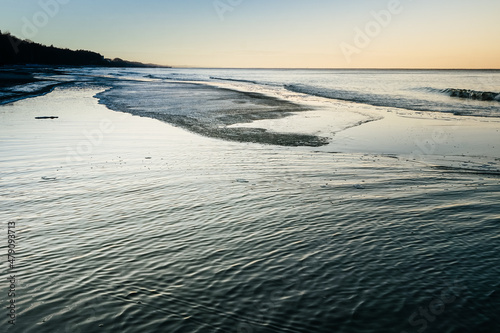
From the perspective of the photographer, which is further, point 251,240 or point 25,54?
point 25,54

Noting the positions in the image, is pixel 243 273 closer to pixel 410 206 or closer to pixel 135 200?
pixel 135 200

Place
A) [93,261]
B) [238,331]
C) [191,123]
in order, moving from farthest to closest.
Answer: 1. [191,123]
2. [93,261]
3. [238,331]

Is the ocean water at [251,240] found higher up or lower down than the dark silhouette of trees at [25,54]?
lower down

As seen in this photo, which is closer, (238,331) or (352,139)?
(238,331)

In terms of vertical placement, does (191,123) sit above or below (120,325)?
above

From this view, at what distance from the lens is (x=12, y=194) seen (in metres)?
8.75

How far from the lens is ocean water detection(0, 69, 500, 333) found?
4.50m

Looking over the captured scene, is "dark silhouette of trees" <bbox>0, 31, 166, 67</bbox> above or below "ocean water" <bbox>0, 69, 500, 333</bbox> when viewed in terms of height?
above

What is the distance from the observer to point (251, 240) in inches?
256

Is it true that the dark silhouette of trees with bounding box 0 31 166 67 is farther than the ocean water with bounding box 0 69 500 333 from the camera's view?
Yes

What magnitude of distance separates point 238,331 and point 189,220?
349cm

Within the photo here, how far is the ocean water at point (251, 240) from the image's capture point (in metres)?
4.50

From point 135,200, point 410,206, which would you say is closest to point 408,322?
point 410,206

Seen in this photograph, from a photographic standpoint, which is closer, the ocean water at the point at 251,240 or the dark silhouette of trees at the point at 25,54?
the ocean water at the point at 251,240
